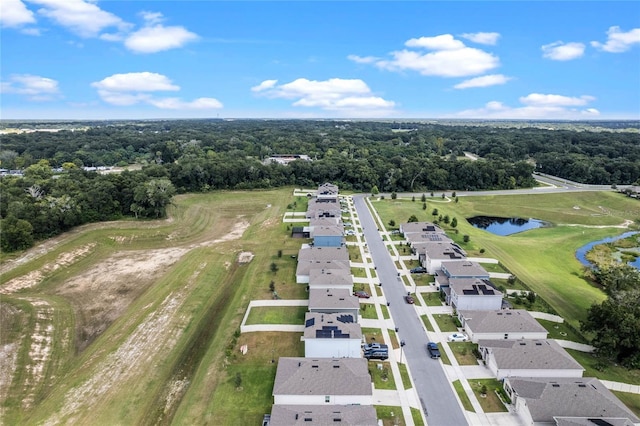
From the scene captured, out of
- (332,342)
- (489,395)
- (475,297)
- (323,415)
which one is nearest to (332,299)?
(332,342)

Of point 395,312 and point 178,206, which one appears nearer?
point 395,312

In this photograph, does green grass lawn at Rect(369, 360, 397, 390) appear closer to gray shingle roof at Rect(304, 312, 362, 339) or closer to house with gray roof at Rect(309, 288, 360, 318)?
gray shingle roof at Rect(304, 312, 362, 339)

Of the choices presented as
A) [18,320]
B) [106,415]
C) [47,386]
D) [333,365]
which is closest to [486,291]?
[333,365]

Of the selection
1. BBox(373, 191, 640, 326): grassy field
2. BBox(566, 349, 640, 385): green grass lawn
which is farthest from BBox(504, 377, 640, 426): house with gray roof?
BBox(373, 191, 640, 326): grassy field

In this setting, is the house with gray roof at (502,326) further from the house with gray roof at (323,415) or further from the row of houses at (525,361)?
the house with gray roof at (323,415)

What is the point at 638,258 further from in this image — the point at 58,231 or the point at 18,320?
the point at 58,231

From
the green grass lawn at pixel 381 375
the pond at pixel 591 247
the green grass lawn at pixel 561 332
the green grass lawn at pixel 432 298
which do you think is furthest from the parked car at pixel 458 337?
the pond at pixel 591 247
